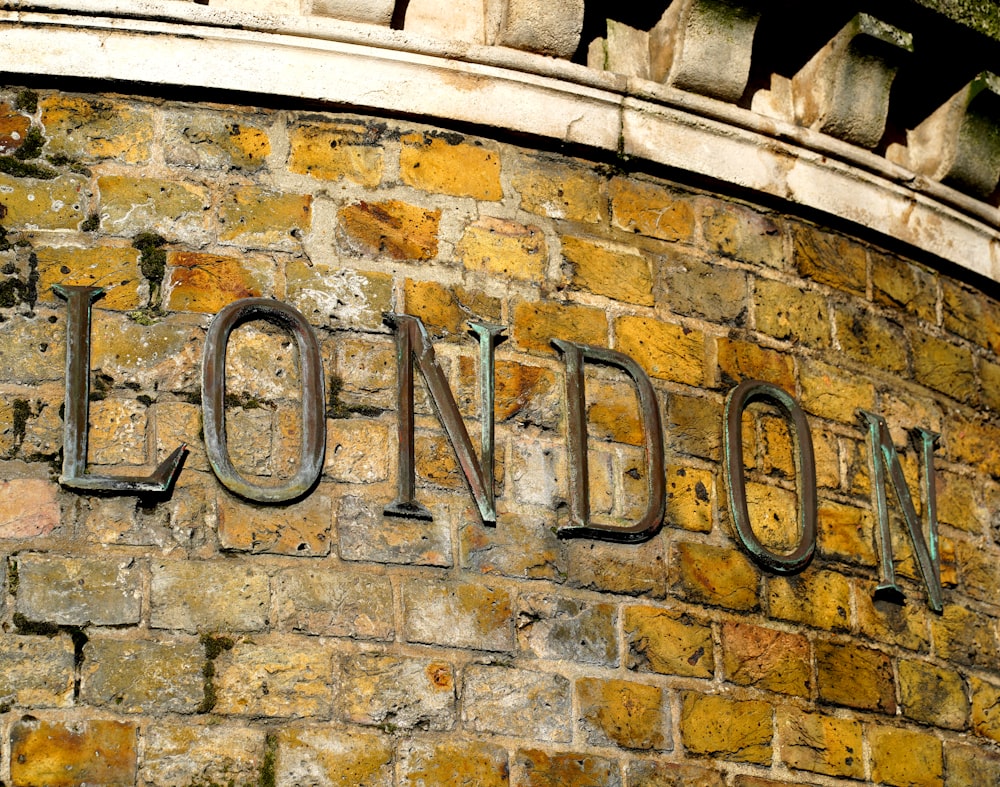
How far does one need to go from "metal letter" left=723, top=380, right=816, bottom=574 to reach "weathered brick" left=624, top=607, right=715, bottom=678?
10.7 inches

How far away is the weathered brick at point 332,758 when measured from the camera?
340 cm

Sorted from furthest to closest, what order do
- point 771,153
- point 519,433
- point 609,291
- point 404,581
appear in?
point 771,153
point 609,291
point 519,433
point 404,581

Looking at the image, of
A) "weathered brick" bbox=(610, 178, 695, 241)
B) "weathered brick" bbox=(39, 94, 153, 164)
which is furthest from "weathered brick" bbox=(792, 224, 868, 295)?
"weathered brick" bbox=(39, 94, 153, 164)

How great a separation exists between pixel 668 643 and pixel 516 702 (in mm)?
434

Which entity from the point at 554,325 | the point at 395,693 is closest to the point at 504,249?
the point at 554,325

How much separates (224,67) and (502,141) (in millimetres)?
735

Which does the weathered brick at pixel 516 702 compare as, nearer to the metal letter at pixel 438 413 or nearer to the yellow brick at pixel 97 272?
the metal letter at pixel 438 413

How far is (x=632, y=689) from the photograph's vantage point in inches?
147

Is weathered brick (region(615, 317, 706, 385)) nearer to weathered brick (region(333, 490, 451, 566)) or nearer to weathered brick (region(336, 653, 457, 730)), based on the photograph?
weathered brick (region(333, 490, 451, 566))

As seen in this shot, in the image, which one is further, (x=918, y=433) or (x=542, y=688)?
(x=918, y=433)

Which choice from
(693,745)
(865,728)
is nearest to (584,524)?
(693,745)

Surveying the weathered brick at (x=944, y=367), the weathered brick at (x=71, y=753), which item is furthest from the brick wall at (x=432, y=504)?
the weathered brick at (x=944, y=367)

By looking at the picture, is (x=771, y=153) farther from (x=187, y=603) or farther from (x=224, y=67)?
(x=187, y=603)

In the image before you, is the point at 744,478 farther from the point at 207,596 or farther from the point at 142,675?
the point at 142,675
